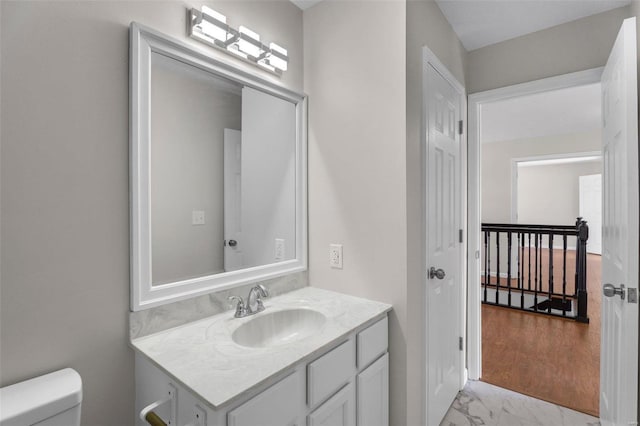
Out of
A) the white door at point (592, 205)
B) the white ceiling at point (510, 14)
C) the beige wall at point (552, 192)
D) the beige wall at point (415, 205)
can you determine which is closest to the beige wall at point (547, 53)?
the white ceiling at point (510, 14)

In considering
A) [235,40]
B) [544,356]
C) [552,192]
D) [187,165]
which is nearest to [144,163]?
[187,165]

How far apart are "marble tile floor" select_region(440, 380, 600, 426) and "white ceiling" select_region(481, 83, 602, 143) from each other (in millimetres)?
2586

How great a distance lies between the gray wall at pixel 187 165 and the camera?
1.27 metres

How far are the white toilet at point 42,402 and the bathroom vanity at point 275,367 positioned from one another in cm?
21

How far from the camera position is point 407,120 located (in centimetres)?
151

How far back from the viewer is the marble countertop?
0.90 metres

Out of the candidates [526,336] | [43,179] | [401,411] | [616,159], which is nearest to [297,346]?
[401,411]

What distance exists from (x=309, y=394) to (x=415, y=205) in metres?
0.96

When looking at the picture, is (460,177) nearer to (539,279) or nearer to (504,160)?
(539,279)

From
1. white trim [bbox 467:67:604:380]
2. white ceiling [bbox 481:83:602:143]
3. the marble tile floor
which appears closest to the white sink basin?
the marble tile floor

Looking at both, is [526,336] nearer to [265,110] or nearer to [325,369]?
[325,369]

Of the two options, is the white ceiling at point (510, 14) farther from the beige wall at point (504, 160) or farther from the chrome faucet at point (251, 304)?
the beige wall at point (504, 160)

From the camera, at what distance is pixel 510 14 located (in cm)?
199

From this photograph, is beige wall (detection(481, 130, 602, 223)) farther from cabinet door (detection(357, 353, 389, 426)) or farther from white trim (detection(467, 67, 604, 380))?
cabinet door (detection(357, 353, 389, 426))
